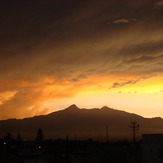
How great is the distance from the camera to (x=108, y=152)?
5756 cm

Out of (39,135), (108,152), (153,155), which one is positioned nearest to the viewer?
(153,155)

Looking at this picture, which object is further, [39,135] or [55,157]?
[39,135]

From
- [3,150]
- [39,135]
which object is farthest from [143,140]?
[39,135]

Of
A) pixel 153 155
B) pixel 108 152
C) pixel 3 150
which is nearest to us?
pixel 153 155

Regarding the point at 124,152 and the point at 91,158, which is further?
the point at 124,152

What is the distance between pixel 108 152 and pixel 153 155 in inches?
370

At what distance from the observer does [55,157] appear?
57594 millimetres

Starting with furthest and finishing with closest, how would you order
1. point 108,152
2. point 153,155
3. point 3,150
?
1. point 108,152
2. point 3,150
3. point 153,155

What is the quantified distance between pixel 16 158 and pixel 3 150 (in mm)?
2613

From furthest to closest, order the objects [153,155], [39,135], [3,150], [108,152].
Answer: [39,135], [108,152], [3,150], [153,155]

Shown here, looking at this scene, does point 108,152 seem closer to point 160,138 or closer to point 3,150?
point 160,138

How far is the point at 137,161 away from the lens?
54406mm

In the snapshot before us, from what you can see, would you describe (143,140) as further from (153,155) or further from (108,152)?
(108,152)

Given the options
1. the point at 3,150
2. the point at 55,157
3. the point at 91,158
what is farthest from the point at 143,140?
the point at 3,150
